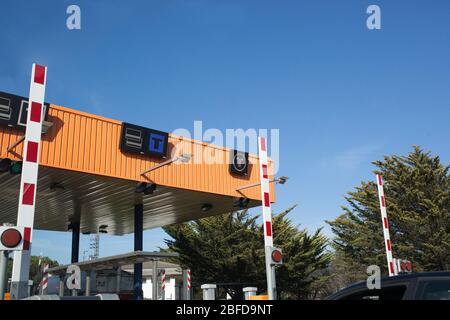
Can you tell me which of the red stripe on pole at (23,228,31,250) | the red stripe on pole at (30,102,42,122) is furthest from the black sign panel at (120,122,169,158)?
the red stripe on pole at (23,228,31,250)

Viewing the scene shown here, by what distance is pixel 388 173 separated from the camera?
2906cm

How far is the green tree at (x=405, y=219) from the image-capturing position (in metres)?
25.7

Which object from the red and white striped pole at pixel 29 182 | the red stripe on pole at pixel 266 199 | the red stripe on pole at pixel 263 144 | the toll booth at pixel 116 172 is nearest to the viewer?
the red and white striped pole at pixel 29 182

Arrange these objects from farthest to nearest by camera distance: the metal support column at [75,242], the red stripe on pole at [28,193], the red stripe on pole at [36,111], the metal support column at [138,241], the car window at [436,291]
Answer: the metal support column at [75,242], the metal support column at [138,241], the red stripe on pole at [36,111], the red stripe on pole at [28,193], the car window at [436,291]

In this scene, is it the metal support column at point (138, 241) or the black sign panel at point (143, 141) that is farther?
the metal support column at point (138, 241)

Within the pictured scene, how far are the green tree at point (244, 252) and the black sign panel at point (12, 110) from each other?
686 inches

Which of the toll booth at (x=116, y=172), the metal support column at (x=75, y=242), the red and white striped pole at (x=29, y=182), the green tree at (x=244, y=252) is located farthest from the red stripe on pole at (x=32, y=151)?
the green tree at (x=244, y=252)

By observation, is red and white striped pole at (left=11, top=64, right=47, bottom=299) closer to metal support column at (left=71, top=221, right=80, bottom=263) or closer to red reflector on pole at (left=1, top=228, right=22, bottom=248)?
red reflector on pole at (left=1, top=228, right=22, bottom=248)

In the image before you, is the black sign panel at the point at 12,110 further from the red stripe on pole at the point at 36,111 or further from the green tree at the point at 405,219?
the green tree at the point at 405,219

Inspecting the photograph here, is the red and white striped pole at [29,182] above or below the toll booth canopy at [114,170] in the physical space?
below

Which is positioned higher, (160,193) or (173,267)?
(160,193)
